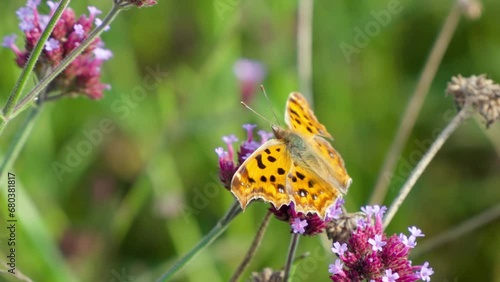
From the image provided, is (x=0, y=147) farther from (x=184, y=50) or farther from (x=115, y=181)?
(x=184, y=50)

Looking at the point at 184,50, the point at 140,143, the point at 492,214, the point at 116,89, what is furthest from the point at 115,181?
the point at 492,214

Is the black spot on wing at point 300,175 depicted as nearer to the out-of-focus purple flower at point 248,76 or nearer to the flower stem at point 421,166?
the flower stem at point 421,166

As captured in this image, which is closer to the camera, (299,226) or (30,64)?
(30,64)

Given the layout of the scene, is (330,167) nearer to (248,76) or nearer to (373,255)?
(373,255)

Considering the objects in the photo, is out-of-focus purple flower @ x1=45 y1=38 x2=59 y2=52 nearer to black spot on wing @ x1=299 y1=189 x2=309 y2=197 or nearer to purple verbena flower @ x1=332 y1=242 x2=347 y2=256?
black spot on wing @ x1=299 y1=189 x2=309 y2=197

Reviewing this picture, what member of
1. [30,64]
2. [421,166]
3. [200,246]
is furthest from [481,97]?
[30,64]

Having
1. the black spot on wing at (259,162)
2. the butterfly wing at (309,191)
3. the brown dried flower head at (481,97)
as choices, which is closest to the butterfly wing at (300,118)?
the butterfly wing at (309,191)

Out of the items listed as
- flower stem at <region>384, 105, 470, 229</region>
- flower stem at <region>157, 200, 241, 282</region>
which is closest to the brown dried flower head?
flower stem at <region>384, 105, 470, 229</region>
